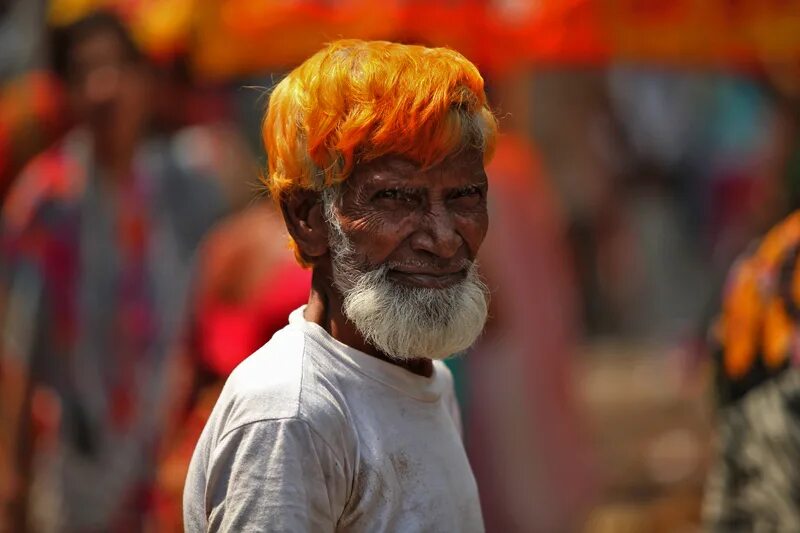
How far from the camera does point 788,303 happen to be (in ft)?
11.3

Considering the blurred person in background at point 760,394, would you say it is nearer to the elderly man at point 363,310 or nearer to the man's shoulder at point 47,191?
the elderly man at point 363,310

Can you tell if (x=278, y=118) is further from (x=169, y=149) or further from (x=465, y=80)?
(x=169, y=149)

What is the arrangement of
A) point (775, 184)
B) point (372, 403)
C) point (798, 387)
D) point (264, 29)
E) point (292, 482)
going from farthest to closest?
point (775, 184) < point (264, 29) < point (798, 387) < point (372, 403) < point (292, 482)

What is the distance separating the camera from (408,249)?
2229mm

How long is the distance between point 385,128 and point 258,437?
46cm

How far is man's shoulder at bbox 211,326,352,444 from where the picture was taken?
82.8 inches

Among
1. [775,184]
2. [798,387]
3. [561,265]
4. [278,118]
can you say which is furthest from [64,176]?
[278,118]

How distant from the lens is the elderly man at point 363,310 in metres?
2.10

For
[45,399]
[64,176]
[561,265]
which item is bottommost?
[45,399]

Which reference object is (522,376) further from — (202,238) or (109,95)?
(109,95)

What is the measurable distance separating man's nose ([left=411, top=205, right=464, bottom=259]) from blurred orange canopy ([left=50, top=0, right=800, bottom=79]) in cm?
303

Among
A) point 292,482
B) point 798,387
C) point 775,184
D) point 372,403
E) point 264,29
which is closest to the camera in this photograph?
point 292,482

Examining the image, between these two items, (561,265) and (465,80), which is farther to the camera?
(561,265)

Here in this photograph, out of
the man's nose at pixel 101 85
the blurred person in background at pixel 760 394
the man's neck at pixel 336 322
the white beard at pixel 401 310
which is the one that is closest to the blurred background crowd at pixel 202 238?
the man's nose at pixel 101 85
